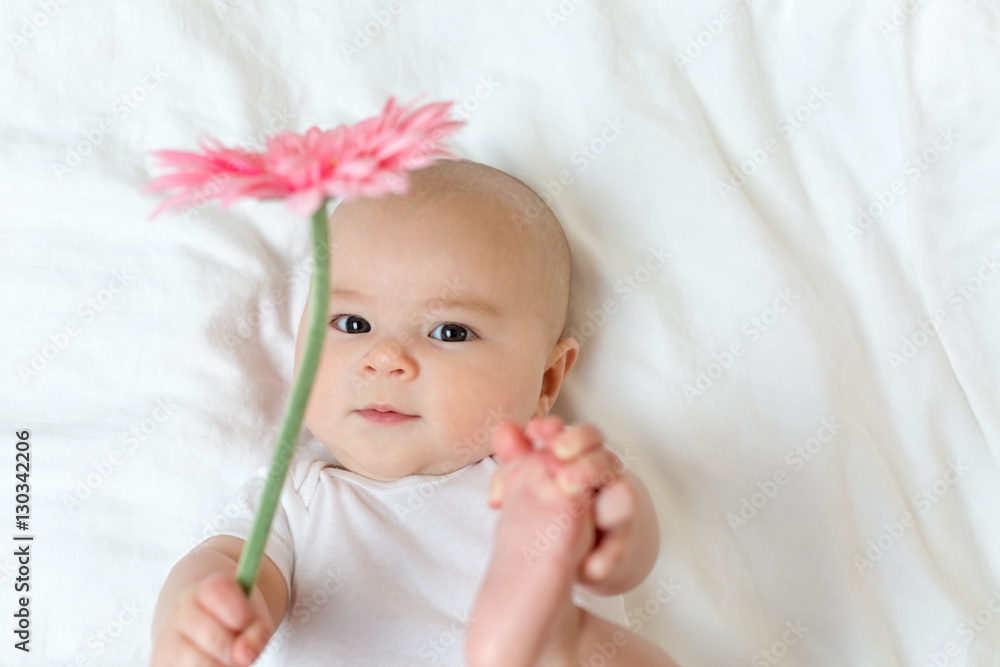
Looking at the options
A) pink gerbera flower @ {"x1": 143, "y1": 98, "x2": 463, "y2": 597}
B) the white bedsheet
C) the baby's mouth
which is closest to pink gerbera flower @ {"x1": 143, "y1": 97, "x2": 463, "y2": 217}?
pink gerbera flower @ {"x1": 143, "y1": 98, "x2": 463, "y2": 597}

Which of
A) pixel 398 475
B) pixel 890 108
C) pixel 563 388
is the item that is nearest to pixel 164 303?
pixel 398 475

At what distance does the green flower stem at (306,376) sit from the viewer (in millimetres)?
701

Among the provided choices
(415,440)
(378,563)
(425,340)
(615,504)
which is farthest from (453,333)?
(615,504)

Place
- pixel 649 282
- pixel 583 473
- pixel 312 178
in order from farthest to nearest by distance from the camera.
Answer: pixel 649 282 → pixel 583 473 → pixel 312 178

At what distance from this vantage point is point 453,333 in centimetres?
126

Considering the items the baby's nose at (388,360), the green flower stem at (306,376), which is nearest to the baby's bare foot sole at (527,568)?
the green flower stem at (306,376)

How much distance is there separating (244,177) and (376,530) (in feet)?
2.10

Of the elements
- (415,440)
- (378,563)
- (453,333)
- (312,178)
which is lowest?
(378,563)

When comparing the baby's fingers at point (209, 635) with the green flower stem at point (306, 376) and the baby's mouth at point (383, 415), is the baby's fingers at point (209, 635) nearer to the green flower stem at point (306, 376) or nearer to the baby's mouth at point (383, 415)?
the green flower stem at point (306, 376)

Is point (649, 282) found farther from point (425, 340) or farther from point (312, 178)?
point (312, 178)

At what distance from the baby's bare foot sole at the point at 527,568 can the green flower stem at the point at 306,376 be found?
0.77 feet

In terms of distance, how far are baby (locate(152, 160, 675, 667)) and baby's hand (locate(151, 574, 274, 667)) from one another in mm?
83

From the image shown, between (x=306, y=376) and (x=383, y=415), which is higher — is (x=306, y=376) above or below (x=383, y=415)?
above

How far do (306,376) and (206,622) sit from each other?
0.34m
